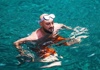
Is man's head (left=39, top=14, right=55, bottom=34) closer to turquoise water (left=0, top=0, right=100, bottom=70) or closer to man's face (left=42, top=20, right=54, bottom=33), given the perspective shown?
man's face (left=42, top=20, right=54, bottom=33)

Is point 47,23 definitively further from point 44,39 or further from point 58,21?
point 58,21

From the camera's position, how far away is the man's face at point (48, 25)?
7170mm

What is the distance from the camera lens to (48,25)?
7.21 metres

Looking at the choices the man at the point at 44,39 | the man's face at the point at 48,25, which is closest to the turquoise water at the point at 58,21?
the man at the point at 44,39

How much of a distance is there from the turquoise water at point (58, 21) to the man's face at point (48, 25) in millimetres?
629

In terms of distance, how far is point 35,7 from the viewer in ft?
36.2

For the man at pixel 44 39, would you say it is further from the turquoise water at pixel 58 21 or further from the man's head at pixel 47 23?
the turquoise water at pixel 58 21

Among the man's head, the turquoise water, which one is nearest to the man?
the man's head

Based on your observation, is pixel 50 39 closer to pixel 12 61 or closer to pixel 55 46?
pixel 55 46

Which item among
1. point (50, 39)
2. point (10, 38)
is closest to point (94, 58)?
point (50, 39)

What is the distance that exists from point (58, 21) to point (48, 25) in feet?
8.67

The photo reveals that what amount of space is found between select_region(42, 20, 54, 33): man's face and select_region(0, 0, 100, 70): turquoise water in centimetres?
63

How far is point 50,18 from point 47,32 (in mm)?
374

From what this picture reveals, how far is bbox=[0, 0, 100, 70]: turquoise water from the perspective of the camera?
291 inches
